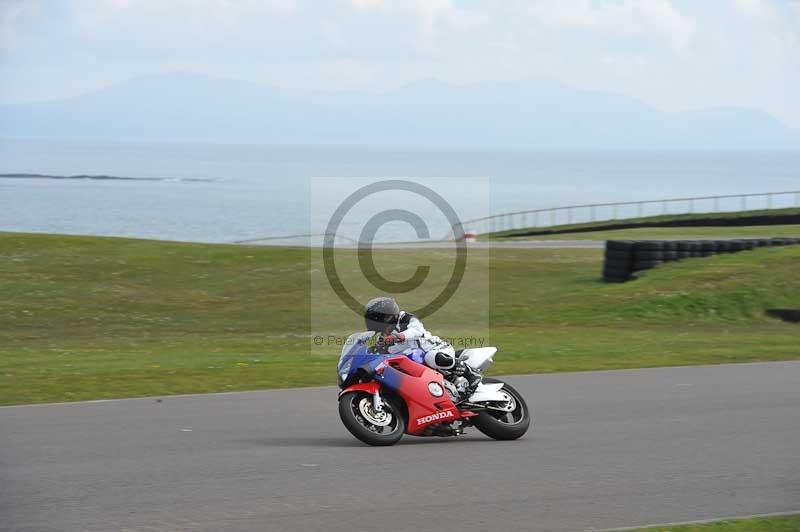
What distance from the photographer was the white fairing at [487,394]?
11.5 m

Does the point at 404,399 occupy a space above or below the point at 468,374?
below

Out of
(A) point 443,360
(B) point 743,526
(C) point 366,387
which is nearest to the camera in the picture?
(B) point 743,526

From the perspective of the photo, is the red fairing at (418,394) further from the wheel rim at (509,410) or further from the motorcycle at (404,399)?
the wheel rim at (509,410)

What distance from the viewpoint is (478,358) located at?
11.7 m

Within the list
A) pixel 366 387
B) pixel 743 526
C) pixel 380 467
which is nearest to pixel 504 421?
pixel 366 387

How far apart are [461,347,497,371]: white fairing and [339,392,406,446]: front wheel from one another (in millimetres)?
956

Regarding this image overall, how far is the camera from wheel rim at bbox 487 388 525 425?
11648mm

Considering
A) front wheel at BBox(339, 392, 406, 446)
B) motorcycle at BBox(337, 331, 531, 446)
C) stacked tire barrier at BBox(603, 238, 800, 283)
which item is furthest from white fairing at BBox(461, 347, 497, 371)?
stacked tire barrier at BBox(603, 238, 800, 283)

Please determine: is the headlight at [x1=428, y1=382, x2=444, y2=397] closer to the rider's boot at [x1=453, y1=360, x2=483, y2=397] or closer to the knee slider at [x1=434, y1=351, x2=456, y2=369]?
the knee slider at [x1=434, y1=351, x2=456, y2=369]

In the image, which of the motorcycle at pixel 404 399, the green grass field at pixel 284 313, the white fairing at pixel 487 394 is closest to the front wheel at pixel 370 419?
the motorcycle at pixel 404 399

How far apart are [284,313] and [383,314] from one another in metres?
16.2

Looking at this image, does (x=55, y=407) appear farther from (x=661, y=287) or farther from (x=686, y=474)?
(x=661, y=287)

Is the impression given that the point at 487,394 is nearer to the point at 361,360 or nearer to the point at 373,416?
the point at 373,416

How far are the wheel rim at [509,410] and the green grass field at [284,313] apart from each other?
5573 millimetres
